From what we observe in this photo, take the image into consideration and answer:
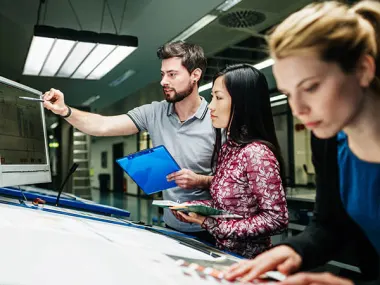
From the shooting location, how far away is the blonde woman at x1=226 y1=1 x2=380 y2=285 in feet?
2.04

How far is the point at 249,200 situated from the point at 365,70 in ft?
2.41

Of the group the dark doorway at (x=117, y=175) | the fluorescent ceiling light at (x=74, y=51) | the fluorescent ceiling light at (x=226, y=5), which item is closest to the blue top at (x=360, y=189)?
the fluorescent ceiling light at (x=226, y=5)

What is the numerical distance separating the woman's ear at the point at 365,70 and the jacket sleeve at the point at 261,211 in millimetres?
618

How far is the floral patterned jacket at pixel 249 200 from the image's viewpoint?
1.20 m

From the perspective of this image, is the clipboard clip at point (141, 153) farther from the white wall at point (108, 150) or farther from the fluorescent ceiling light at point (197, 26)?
the white wall at point (108, 150)

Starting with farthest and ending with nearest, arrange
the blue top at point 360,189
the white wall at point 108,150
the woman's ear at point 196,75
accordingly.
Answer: the white wall at point 108,150 < the woman's ear at point 196,75 < the blue top at point 360,189

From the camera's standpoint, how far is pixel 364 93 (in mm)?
653

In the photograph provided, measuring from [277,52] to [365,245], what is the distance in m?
0.46

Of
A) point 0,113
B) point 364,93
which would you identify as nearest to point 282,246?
point 364,93

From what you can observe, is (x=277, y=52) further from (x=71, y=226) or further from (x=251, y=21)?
(x=251, y=21)

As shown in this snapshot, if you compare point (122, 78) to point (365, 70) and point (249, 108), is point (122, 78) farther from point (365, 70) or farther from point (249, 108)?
point (365, 70)

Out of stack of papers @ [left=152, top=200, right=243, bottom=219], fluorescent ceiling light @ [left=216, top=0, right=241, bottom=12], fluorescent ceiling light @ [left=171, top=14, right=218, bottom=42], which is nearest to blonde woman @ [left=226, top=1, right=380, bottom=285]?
Answer: stack of papers @ [left=152, top=200, right=243, bottom=219]

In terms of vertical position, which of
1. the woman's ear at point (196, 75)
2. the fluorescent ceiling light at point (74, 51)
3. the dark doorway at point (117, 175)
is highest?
the fluorescent ceiling light at point (74, 51)

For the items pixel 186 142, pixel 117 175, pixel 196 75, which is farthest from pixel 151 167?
pixel 117 175
